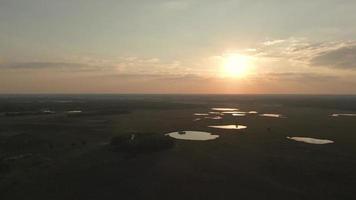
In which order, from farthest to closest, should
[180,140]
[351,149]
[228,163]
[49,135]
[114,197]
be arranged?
[49,135] < [180,140] < [351,149] < [228,163] < [114,197]

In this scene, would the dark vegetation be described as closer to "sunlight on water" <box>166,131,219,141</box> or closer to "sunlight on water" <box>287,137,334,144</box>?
"sunlight on water" <box>166,131,219,141</box>

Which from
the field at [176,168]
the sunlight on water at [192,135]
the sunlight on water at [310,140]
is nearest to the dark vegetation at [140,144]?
the field at [176,168]

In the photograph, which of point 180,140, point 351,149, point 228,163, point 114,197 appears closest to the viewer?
point 114,197

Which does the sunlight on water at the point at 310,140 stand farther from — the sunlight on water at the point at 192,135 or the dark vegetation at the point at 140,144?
the dark vegetation at the point at 140,144

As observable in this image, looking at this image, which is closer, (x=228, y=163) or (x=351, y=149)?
(x=228, y=163)

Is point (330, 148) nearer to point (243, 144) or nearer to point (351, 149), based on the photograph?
point (351, 149)

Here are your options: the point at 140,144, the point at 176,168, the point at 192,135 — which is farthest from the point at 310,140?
the point at 176,168

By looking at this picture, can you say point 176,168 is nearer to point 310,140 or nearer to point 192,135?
point 192,135

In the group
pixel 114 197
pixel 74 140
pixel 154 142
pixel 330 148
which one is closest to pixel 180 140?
pixel 154 142
